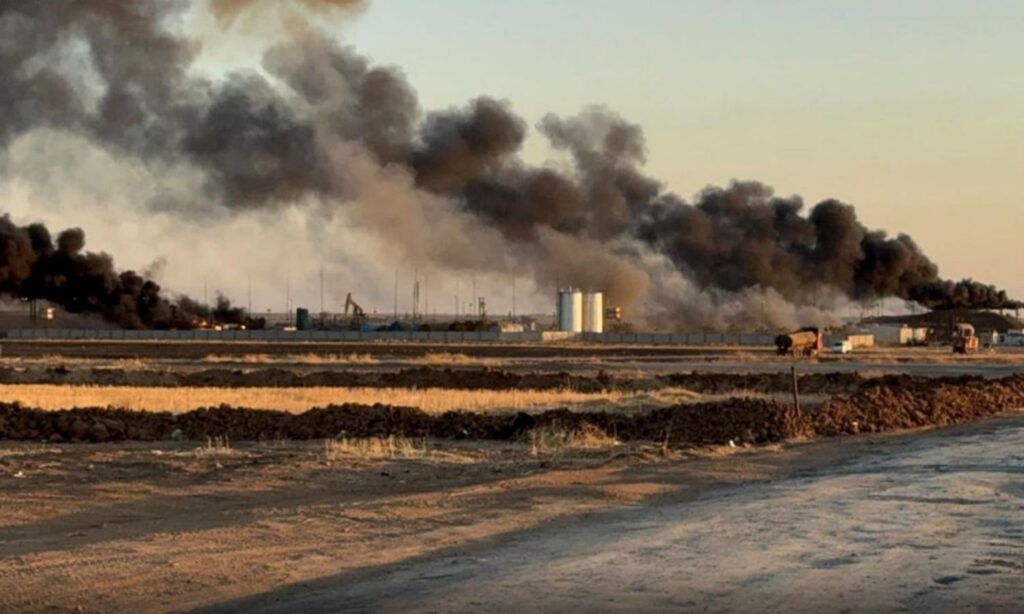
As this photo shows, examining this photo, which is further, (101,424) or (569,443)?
(101,424)

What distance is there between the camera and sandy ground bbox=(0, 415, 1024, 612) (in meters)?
13.1

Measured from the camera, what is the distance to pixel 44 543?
656 inches

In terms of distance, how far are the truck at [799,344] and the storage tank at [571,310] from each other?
42.2 metres

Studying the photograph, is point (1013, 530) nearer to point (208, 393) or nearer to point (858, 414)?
point (858, 414)

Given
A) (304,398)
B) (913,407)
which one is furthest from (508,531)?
(304,398)

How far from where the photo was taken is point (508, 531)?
17641 mm

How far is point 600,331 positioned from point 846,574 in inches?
5667

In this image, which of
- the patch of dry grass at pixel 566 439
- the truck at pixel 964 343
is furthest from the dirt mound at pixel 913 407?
the truck at pixel 964 343

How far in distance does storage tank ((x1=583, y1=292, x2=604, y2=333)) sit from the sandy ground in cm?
12714

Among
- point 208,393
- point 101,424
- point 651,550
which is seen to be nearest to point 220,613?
point 651,550

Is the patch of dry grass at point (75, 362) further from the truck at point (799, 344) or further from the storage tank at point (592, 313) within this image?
the storage tank at point (592, 313)

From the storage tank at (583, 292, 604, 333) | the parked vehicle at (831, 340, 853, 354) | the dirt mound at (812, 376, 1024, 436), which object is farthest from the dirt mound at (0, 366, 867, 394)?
the storage tank at (583, 292, 604, 333)

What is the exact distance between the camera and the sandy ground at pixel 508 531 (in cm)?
1309

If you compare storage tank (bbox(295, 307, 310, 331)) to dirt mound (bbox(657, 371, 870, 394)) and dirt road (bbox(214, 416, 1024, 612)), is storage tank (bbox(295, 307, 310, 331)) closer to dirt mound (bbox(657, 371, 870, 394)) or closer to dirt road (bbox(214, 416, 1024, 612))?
dirt mound (bbox(657, 371, 870, 394))
